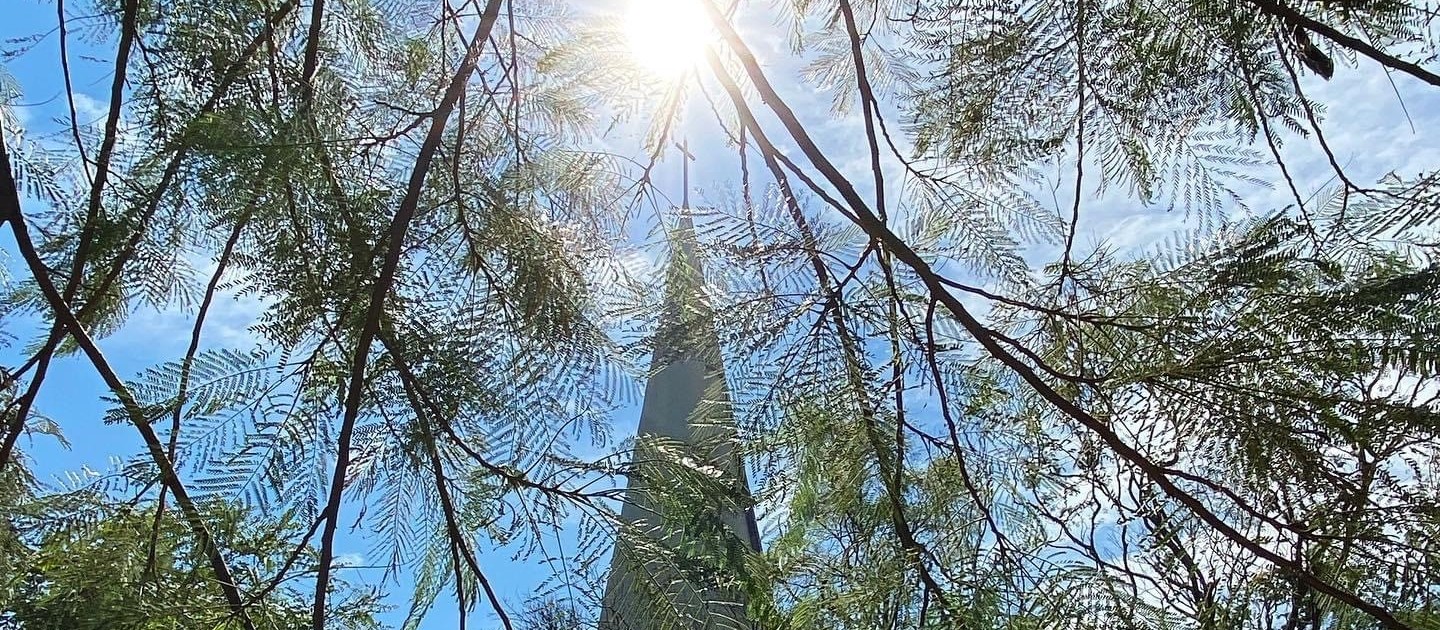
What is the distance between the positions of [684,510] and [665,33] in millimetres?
414

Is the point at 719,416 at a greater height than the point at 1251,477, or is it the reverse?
the point at 719,416

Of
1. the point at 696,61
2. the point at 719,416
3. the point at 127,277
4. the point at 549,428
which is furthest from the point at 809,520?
the point at 127,277

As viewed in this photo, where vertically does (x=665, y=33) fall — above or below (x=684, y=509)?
above

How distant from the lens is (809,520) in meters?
0.80

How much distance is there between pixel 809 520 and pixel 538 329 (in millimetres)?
254

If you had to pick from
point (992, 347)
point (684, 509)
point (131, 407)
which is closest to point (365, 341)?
point (131, 407)

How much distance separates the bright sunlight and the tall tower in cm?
15

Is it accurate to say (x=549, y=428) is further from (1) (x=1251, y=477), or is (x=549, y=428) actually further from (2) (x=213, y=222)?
(1) (x=1251, y=477)

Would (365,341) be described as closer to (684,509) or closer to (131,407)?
(131,407)

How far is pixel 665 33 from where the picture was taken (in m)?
0.87

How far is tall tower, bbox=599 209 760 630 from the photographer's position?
657 millimetres

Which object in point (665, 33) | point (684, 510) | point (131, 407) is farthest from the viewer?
point (665, 33)

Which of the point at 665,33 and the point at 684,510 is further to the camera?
the point at 665,33

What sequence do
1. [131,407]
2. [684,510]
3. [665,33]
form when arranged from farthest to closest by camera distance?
[665,33] < [684,510] < [131,407]
